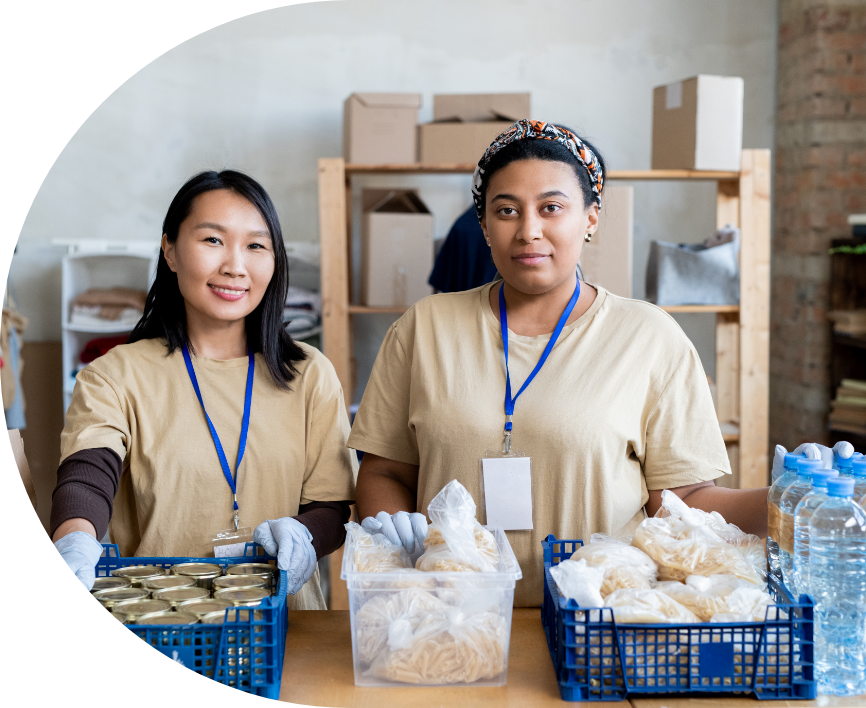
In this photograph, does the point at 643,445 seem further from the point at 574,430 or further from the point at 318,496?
the point at 318,496

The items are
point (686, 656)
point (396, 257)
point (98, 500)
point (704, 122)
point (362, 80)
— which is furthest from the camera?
point (362, 80)

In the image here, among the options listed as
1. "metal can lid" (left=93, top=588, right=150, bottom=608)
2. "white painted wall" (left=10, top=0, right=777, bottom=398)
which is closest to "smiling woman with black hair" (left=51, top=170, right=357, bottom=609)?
"metal can lid" (left=93, top=588, right=150, bottom=608)

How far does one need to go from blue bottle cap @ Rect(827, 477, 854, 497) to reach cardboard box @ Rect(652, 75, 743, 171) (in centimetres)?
229

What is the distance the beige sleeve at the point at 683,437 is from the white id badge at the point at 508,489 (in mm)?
252

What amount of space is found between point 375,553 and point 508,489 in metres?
0.36

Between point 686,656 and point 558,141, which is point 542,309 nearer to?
point 558,141

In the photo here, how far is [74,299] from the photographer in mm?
3617

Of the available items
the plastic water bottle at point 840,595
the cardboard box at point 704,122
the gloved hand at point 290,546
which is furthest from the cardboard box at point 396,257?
the plastic water bottle at point 840,595

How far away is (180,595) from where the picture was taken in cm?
119

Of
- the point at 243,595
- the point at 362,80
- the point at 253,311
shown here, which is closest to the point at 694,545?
the point at 243,595

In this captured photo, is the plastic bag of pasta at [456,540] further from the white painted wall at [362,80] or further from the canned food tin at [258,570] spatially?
the white painted wall at [362,80]

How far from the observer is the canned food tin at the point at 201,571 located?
4.10ft

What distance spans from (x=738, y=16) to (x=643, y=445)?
118 inches

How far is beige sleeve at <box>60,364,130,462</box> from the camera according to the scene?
1.51 meters
